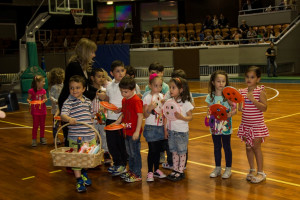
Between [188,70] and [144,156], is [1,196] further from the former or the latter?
[188,70]

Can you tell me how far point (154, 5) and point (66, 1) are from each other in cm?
1187

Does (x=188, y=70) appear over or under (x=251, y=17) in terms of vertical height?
under

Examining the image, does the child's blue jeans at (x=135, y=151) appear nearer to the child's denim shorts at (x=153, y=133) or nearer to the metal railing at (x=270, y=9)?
the child's denim shorts at (x=153, y=133)

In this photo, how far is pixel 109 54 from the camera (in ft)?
64.6

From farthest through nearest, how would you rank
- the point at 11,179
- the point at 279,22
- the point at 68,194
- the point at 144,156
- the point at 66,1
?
the point at 279,22 < the point at 66,1 < the point at 144,156 < the point at 11,179 < the point at 68,194

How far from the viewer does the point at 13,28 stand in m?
25.7

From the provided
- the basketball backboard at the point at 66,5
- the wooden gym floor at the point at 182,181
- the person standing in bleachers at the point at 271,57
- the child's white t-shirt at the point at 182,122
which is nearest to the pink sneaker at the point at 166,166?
the wooden gym floor at the point at 182,181

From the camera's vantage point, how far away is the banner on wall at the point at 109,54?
776 inches

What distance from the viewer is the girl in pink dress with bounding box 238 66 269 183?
14.1 ft

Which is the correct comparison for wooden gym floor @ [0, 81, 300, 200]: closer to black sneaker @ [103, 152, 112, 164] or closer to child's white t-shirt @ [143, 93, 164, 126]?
black sneaker @ [103, 152, 112, 164]

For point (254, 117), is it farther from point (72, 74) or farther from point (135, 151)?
point (72, 74)

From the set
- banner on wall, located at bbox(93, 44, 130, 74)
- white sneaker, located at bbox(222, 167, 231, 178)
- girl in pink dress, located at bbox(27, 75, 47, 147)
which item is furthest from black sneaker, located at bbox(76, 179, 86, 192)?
banner on wall, located at bbox(93, 44, 130, 74)

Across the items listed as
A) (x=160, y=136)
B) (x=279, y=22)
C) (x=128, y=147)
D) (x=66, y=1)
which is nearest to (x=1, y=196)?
(x=128, y=147)

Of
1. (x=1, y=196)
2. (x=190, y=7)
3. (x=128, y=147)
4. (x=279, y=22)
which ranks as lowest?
(x=1, y=196)
